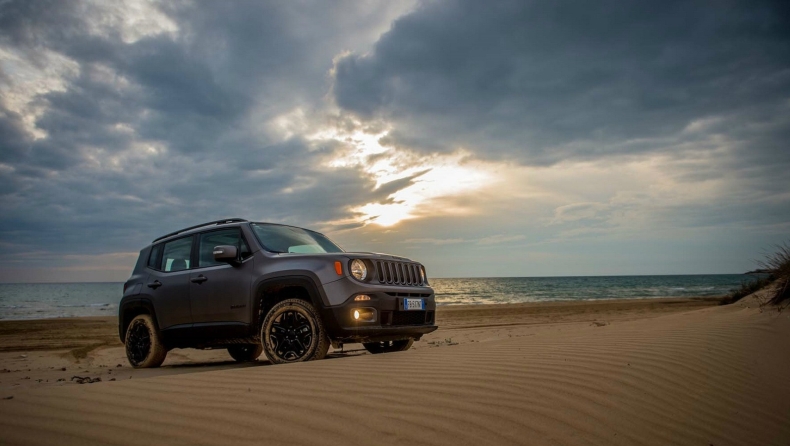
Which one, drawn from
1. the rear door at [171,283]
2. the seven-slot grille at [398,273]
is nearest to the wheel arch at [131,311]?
the rear door at [171,283]

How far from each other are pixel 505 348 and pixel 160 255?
16.4 ft

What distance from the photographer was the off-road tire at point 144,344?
661 centimetres

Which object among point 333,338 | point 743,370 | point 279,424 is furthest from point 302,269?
point 743,370

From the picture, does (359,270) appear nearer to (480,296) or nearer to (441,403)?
(441,403)

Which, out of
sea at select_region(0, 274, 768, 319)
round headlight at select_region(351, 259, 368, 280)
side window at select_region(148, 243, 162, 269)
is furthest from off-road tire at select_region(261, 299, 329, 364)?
sea at select_region(0, 274, 768, 319)

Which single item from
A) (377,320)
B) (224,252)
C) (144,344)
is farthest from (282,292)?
(144,344)

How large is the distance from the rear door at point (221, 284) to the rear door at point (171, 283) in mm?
180

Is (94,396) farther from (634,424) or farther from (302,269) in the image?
(634,424)

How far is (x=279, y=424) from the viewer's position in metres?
2.57

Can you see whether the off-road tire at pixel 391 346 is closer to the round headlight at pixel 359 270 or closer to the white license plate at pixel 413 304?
the white license plate at pixel 413 304

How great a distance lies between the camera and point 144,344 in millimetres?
6770

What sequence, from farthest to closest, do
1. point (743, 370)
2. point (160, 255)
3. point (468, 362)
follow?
point (160, 255)
point (743, 370)
point (468, 362)

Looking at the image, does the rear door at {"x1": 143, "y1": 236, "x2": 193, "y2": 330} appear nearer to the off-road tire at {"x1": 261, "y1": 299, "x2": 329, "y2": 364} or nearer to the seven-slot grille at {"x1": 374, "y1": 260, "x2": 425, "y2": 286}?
the off-road tire at {"x1": 261, "y1": 299, "x2": 329, "y2": 364}

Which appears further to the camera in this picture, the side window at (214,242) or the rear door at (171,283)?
the rear door at (171,283)
